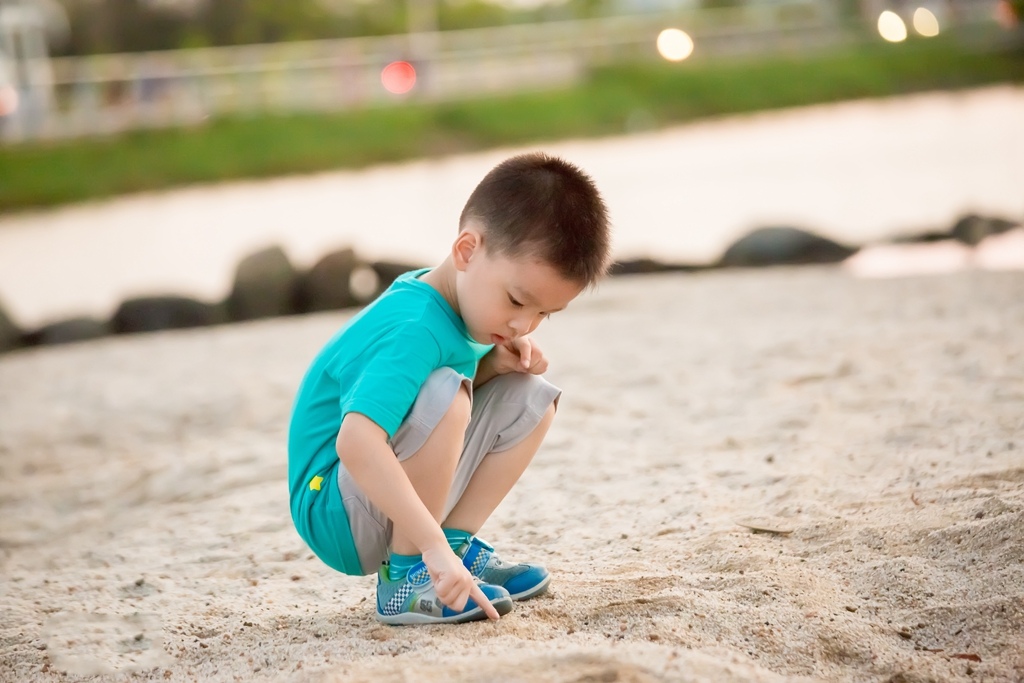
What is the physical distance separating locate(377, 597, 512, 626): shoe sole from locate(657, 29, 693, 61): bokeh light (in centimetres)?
2389

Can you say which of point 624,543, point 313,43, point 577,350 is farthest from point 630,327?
point 313,43

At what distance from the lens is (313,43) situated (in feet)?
99.1

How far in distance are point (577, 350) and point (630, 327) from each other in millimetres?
653

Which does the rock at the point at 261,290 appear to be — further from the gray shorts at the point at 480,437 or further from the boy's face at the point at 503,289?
the boy's face at the point at 503,289

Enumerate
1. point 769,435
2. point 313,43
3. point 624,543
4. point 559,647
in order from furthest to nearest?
point 313,43, point 769,435, point 624,543, point 559,647

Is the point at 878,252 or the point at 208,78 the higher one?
the point at 208,78

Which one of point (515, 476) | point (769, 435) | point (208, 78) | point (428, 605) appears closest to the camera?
point (428, 605)

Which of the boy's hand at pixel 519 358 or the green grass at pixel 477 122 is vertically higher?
the green grass at pixel 477 122

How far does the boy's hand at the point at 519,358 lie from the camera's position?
2352mm

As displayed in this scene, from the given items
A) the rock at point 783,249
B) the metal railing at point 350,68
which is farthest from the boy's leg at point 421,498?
the metal railing at point 350,68

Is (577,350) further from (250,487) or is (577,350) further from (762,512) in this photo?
(762,512)

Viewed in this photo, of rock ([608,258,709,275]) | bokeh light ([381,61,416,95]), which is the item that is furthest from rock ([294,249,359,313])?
bokeh light ([381,61,416,95])

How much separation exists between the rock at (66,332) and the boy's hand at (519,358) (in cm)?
590

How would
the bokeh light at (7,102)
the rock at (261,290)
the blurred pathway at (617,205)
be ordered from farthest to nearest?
the bokeh light at (7,102)
the blurred pathway at (617,205)
the rock at (261,290)
